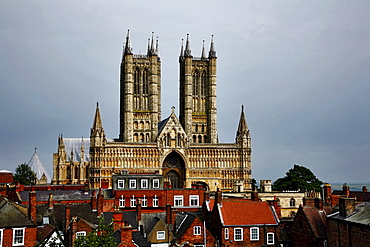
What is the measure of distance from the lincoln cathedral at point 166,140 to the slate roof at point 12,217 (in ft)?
195

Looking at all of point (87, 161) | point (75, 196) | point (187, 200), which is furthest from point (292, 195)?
point (87, 161)

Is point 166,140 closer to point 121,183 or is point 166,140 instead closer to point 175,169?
point 175,169

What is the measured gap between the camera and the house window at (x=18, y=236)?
110 feet

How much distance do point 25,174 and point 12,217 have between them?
82340 millimetres

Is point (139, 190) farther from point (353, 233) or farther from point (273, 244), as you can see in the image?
point (353, 233)

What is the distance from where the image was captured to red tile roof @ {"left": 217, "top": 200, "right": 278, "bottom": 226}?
1577 inches

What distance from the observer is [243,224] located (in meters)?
39.9

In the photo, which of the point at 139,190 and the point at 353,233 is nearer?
the point at 353,233

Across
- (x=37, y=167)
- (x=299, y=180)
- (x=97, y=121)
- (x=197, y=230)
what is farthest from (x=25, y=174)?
(x=197, y=230)

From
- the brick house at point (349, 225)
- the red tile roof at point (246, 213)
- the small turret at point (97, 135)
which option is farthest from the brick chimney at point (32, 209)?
the small turret at point (97, 135)

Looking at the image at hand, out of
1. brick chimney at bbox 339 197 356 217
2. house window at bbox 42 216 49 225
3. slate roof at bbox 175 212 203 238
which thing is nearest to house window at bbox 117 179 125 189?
slate roof at bbox 175 212 203 238

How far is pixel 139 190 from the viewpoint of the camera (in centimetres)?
5341

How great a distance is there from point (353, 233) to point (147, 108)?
77476mm

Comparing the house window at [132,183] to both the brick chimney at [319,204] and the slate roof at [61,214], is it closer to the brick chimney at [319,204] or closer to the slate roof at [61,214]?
the slate roof at [61,214]
